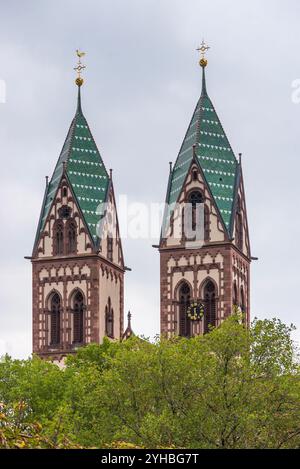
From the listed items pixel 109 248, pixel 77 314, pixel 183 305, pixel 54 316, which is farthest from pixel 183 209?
pixel 54 316

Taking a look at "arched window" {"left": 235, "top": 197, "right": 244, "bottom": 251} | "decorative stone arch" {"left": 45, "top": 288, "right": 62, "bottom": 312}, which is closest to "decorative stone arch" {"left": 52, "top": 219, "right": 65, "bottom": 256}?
"decorative stone arch" {"left": 45, "top": 288, "right": 62, "bottom": 312}

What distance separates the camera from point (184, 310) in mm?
61719

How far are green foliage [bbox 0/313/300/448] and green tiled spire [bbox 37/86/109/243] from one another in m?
22.9

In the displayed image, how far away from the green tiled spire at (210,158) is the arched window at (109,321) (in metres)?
5.79

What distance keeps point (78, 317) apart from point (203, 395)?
89.9 ft

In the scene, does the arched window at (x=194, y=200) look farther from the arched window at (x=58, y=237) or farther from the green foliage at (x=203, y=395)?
the green foliage at (x=203, y=395)

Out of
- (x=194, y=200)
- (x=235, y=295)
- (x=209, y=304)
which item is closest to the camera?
(x=209, y=304)

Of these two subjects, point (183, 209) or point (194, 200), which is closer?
point (194, 200)

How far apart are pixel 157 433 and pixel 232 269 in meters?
28.0

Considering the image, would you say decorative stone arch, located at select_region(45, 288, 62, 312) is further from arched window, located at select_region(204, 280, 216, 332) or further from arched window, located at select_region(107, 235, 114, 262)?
arched window, located at select_region(204, 280, 216, 332)

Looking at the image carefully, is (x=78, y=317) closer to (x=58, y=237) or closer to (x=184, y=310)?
(x=58, y=237)
